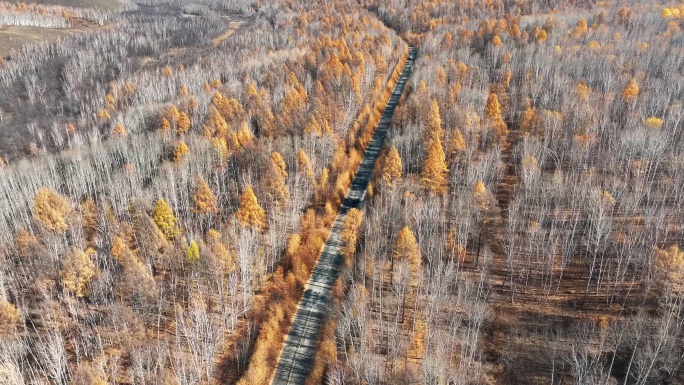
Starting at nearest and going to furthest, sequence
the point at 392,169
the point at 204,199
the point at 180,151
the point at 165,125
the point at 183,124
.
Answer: the point at 204,199, the point at 392,169, the point at 180,151, the point at 165,125, the point at 183,124

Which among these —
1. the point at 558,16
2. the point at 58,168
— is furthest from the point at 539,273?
the point at 558,16

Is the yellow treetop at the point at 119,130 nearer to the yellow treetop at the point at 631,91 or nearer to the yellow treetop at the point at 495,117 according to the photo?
the yellow treetop at the point at 495,117

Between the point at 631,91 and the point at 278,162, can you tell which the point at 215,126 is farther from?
the point at 631,91

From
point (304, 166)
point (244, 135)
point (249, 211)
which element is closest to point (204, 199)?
point (249, 211)

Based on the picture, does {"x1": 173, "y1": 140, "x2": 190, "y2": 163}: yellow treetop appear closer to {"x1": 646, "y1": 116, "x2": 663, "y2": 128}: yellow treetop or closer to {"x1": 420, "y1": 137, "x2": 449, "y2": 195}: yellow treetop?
{"x1": 420, "y1": 137, "x2": 449, "y2": 195}: yellow treetop

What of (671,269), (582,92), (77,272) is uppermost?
(582,92)

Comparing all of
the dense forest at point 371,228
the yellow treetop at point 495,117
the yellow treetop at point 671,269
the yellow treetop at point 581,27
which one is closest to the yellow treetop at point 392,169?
the dense forest at point 371,228

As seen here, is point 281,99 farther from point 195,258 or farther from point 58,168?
point 195,258
